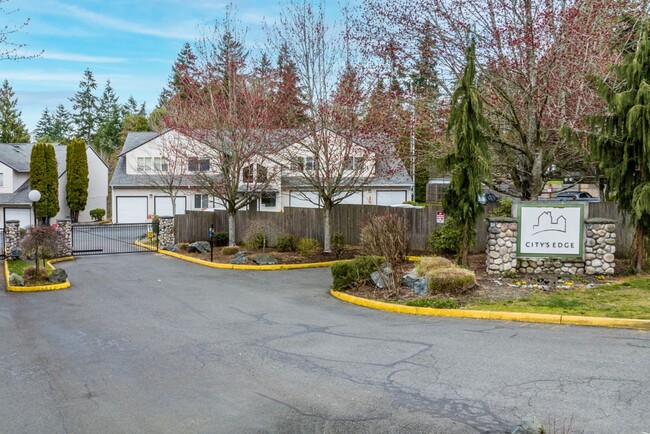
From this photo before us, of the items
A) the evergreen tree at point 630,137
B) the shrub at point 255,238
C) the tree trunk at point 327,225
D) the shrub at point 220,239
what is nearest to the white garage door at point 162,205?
the shrub at point 220,239

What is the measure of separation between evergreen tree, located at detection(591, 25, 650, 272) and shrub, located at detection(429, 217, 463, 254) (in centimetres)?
583

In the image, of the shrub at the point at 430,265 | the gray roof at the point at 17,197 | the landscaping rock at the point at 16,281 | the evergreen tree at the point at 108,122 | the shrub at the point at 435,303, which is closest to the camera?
the shrub at the point at 435,303

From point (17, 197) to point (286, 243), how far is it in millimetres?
26415

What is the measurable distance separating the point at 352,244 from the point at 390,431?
17.9m

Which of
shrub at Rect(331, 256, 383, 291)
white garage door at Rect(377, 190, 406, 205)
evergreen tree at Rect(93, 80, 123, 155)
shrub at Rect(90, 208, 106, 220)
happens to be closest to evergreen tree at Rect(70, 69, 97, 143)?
evergreen tree at Rect(93, 80, 123, 155)

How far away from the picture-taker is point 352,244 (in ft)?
74.7

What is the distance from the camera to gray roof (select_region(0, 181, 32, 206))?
123ft

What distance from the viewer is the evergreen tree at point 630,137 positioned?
1285 centimetres

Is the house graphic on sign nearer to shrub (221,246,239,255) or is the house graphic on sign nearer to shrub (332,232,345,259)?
shrub (332,232,345,259)

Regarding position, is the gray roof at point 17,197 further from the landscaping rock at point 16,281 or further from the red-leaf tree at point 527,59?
the red-leaf tree at point 527,59

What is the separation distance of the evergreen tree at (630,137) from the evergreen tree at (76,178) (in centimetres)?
3920

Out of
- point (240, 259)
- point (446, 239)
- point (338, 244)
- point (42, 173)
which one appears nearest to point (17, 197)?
point (42, 173)

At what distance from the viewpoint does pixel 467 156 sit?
46.3 ft

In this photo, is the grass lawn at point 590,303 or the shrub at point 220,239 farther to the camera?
the shrub at point 220,239
